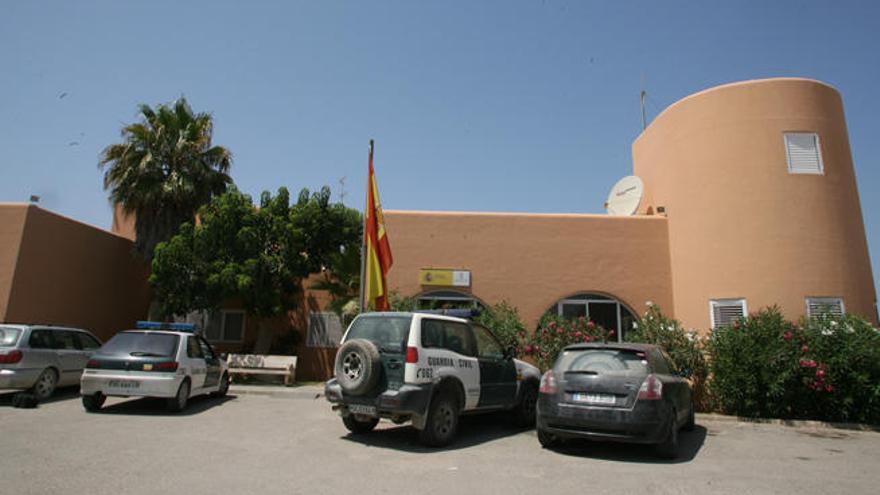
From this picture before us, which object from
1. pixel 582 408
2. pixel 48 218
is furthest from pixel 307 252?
pixel 582 408

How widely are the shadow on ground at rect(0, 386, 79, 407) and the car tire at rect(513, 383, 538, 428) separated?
9.35 metres

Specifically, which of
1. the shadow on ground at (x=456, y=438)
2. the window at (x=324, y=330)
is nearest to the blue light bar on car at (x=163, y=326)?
the shadow on ground at (x=456, y=438)

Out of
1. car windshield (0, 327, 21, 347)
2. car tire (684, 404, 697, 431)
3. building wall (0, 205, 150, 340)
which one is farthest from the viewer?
building wall (0, 205, 150, 340)

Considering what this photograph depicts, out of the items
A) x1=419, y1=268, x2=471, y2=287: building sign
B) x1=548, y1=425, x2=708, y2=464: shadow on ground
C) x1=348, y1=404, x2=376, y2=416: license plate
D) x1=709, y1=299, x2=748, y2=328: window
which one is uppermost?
x1=419, y1=268, x2=471, y2=287: building sign

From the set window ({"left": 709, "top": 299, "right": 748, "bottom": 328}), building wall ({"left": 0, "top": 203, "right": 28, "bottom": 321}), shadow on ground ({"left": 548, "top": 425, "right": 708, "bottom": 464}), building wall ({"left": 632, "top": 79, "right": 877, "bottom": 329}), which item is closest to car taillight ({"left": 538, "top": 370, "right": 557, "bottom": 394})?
shadow on ground ({"left": 548, "top": 425, "right": 708, "bottom": 464})

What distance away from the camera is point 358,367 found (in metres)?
7.68

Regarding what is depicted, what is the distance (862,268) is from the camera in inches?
530

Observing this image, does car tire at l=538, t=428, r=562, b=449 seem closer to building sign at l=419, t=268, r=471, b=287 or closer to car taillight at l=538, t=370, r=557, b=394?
car taillight at l=538, t=370, r=557, b=394

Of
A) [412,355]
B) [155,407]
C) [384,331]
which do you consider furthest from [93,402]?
[412,355]

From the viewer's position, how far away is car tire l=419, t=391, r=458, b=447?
756 cm

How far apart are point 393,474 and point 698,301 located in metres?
11.5

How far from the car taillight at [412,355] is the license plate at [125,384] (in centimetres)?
545

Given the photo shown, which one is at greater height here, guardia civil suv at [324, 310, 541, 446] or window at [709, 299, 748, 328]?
window at [709, 299, 748, 328]

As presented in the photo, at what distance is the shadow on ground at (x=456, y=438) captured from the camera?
25.5 feet
